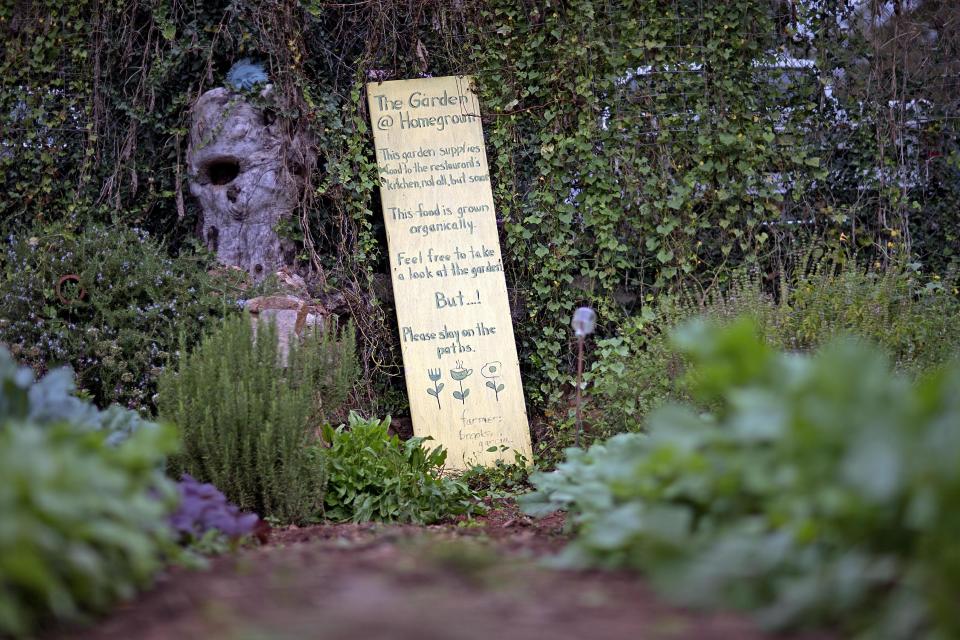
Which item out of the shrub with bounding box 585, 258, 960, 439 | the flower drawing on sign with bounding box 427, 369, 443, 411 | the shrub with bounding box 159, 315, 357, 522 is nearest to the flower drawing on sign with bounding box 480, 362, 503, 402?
the flower drawing on sign with bounding box 427, 369, 443, 411

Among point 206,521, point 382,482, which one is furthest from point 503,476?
point 206,521

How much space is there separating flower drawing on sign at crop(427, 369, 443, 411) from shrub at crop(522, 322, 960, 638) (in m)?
3.38

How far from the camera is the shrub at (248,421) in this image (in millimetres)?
3352

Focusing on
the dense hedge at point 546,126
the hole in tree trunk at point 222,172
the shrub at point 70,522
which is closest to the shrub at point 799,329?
the dense hedge at point 546,126

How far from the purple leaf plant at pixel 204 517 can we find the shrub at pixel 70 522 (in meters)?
0.53

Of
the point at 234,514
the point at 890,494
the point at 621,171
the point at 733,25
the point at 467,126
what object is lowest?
the point at 234,514

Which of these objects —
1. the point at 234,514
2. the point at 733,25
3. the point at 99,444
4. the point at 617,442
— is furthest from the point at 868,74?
the point at 99,444

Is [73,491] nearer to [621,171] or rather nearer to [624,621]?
[624,621]

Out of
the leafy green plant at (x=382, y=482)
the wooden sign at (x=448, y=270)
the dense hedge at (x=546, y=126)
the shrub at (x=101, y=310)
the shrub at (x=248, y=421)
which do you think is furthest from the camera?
the dense hedge at (x=546, y=126)

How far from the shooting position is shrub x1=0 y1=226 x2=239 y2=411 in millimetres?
4336

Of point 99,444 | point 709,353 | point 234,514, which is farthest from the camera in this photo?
point 234,514

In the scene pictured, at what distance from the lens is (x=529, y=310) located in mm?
5398

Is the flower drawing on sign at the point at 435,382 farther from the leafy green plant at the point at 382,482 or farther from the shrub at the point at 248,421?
the shrub at the point at 248,421

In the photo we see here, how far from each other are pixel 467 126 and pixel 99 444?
401 cm
